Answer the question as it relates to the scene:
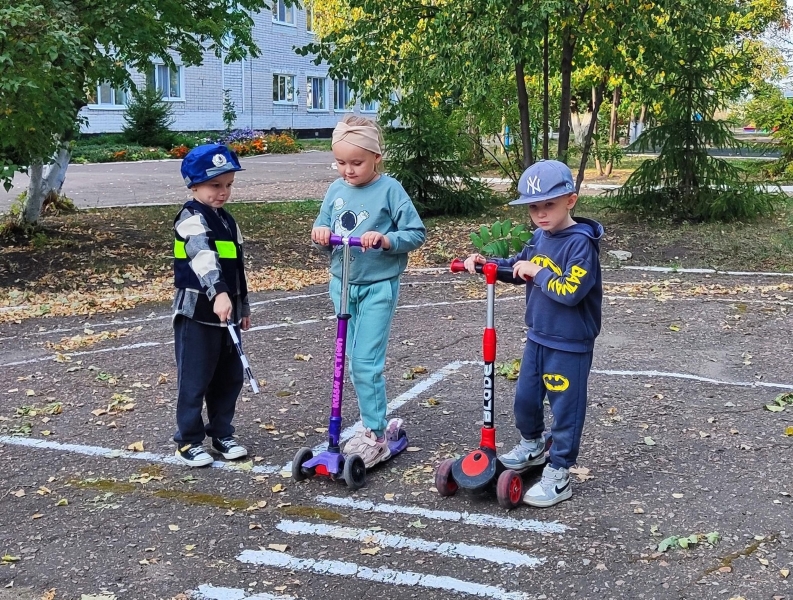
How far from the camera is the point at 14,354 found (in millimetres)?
7098

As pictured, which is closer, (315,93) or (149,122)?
(149,122)

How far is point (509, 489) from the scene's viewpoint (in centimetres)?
405

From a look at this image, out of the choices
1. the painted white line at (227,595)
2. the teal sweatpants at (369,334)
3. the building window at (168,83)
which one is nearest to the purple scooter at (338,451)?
the teal sweatpants at (369,334)

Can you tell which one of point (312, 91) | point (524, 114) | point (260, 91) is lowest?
point (524, 114)

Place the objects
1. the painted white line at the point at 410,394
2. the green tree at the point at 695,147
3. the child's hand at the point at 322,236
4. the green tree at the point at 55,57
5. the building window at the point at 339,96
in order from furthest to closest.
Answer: the building window at the point at 339,96 < the green tree at the point at 695,147 < the green tree at the point at 55,57 < the painted white line at the point at 410,394 < the child's hand at the point at 322,236

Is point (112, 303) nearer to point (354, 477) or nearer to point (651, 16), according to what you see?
point (354, 477)

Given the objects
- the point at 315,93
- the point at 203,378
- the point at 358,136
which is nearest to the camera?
the point at 358,136

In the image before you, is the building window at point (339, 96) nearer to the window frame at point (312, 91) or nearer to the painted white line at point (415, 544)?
the window frame at point (312, 91)

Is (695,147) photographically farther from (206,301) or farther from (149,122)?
(149,122)

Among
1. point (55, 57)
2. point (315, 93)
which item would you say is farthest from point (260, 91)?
point (55, 57)

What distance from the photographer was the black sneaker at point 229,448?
15.7 ft

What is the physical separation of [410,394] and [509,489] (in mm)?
1908

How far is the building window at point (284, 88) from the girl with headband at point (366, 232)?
39.1 metres

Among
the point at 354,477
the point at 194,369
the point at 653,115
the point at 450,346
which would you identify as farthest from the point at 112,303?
the point at 653,115
